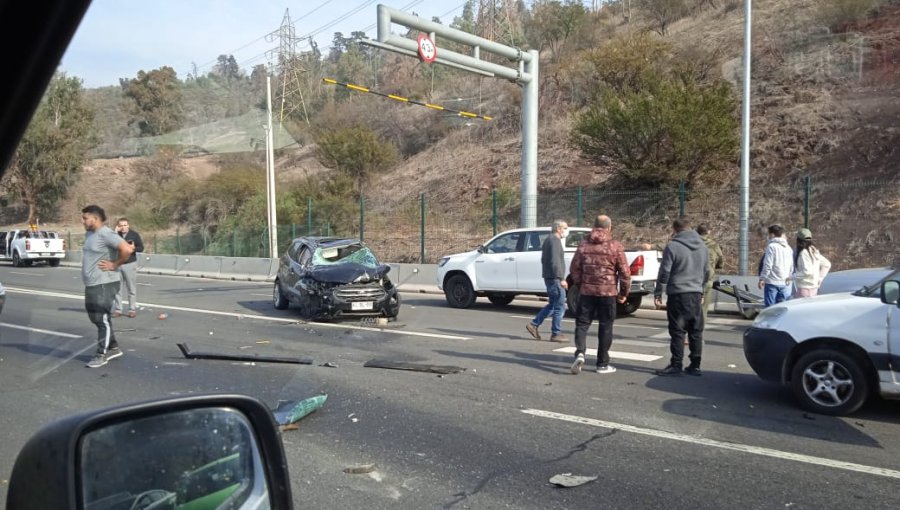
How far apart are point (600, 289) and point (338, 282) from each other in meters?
5.79

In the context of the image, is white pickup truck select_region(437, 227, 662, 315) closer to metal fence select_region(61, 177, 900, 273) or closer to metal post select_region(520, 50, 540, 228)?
Answer: metal post select_region(520, 50, 540, 228)

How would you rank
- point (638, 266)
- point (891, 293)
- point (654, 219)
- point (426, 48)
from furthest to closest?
point (654, 219), point (426, 48), point (638, 266), point (891, 293)

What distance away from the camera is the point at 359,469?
541 centimetres

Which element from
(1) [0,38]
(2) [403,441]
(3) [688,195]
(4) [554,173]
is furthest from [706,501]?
(4) [554,173]

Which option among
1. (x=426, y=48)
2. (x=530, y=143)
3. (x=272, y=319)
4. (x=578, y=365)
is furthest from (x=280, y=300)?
Answer: (x=578, y=365)

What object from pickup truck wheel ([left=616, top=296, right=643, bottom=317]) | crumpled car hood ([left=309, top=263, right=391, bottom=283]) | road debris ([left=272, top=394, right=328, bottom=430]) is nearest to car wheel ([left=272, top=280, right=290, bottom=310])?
crumpled car hood ([left=309, top=263, right=391, bottom=283])

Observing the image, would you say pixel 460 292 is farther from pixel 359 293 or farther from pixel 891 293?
pixel 891 293

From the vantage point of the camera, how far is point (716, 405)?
707cm

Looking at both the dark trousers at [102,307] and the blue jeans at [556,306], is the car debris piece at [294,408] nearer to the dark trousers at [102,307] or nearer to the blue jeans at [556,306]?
the dark trousers at [102,307]

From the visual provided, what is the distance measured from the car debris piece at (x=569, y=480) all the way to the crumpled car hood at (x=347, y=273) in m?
8.29

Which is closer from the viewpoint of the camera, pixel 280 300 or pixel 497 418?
pixel 497 418

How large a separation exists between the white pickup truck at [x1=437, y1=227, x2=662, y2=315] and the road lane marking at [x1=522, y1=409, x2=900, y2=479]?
7180 millimetres

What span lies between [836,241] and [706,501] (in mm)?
16494

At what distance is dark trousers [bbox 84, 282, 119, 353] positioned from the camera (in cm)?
873
